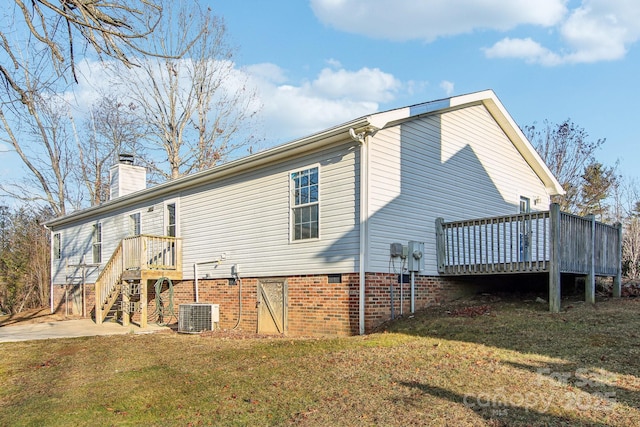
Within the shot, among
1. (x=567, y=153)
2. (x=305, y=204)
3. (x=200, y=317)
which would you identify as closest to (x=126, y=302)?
(x=200, y=317)

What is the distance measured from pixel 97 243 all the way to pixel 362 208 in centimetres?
1301

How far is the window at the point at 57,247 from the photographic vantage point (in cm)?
2152

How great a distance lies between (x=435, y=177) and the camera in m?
11.3

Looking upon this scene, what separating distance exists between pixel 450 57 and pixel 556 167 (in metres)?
11.4

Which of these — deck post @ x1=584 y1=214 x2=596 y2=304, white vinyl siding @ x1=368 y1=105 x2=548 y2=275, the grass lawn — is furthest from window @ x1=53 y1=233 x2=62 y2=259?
deck post @ x1=584 y1=214 x2=596 y2=304

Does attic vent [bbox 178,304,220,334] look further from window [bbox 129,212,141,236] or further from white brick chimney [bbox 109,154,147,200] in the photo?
white brick chimney [bbox 109,154,147,200]

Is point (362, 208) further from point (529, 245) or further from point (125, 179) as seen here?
point (125, 179)

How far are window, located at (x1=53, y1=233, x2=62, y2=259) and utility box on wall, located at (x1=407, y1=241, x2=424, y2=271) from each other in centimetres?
1711

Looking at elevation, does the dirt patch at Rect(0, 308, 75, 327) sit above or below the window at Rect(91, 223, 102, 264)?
below

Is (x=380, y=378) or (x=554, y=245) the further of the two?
(x=554, y=245)

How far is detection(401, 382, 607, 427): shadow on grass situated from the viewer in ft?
13.4

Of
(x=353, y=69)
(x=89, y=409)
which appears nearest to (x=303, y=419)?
(x=89, y=409)

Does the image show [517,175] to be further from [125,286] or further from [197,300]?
[125,286]

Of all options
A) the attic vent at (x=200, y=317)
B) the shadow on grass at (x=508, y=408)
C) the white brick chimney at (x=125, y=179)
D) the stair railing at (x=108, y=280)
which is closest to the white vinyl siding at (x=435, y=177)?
the attic vent at (x=200, y=317)
